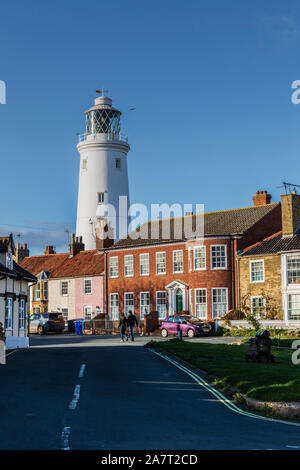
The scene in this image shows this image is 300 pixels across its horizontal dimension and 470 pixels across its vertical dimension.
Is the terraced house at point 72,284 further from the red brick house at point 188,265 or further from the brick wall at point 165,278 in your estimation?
the brick wall at point 165,278

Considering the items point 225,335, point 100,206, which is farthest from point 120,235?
point 225,335

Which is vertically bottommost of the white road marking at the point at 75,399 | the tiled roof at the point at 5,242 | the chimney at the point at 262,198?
the white road marking at the point at 75,399

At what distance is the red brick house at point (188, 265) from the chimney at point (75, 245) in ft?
30.2

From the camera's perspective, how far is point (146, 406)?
43.1 feet

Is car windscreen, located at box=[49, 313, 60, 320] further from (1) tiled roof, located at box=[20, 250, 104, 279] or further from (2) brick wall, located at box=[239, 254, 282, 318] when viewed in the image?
(2) brick wall, located at box=[239, 254, 282, 318]

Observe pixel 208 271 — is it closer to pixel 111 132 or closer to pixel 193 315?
pixel 193 315

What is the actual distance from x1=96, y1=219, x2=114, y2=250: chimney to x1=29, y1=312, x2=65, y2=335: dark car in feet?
30.3

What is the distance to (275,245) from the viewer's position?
155 feet

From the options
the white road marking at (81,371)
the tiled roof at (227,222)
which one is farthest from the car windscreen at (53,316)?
the white road marking at (81,371)

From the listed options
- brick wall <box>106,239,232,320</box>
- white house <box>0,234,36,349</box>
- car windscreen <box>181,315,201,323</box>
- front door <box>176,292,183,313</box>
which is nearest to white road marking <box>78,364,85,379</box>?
white house <box>0,234,36,349</box>

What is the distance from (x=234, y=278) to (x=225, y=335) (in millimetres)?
6804

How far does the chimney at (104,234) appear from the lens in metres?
63.6

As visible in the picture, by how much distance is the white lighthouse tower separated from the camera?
224 ft

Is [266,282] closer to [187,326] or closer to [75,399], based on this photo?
[187,326]
